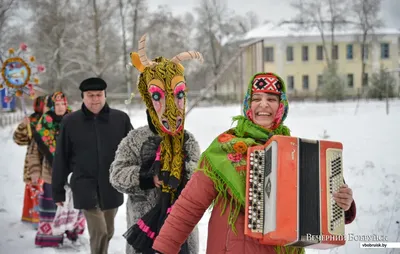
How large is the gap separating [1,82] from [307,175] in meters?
6.50

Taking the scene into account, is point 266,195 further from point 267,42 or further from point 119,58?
point 267,42

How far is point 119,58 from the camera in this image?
846 inches

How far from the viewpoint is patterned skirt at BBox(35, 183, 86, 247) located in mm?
6051

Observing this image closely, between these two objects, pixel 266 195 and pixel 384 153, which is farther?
pixel 384 153

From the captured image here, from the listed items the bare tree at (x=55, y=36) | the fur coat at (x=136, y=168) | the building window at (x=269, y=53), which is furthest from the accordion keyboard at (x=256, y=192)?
the building window at (x=269, y=53)

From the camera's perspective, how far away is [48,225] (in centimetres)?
620

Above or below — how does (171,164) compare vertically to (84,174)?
above

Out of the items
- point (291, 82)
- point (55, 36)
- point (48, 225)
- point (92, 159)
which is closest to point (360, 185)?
point (92, 159)

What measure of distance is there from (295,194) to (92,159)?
115 inches

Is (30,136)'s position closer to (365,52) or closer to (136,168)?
(136,168)

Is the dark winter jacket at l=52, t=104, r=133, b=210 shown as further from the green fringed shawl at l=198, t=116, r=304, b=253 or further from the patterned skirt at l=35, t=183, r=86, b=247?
the green fringed shawl at l=198, t=116, r=304, b=253

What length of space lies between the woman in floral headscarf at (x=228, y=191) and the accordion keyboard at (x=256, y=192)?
12 centimetres

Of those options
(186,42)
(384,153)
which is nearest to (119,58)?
(186,42)

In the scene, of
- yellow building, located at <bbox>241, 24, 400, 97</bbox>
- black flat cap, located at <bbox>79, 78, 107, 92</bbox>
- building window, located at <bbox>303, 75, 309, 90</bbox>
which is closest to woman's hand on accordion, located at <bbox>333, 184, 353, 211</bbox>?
black flat cap, located at <bbox>79, 78, 107, 92</bbox>
